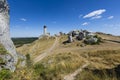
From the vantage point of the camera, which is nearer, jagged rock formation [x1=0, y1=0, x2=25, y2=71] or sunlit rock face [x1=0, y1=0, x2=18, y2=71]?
jagged rock formation [x1=0, y1=0, x2=25, y2=71]

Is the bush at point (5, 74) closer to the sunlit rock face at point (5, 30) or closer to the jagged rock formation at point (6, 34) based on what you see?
the jagged rock formation at point (6, 34)

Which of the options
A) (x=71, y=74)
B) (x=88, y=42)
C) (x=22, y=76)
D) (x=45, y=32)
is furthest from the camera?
(x=45, y=32)

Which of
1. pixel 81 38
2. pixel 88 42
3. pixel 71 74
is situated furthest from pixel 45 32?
pixel 71 74

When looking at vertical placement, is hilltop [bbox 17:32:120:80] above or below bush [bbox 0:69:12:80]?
below

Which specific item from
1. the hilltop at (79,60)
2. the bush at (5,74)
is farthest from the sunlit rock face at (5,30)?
the hilltop at (79,60)

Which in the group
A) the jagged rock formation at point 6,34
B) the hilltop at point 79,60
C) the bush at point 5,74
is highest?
the jagged rock formation at point 6,34

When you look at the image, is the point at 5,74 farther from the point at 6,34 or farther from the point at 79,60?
the point at 79,60

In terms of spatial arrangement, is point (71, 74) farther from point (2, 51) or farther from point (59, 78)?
point (2, 51)

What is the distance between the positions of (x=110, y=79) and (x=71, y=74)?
17.0ft

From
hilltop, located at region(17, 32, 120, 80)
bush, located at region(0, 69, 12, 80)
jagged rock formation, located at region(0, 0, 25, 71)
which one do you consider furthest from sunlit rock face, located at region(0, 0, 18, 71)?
hilltop, located at region(17, 32, 120, 80)

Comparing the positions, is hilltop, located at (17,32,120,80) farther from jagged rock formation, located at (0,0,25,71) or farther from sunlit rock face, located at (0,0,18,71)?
sunlit rock face, located at (0,0,18,71)

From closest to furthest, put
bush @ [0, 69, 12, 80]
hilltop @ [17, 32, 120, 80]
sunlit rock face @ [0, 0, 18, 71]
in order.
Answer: bush @ [0, 69, 12, 80] → sunlit rock face @ [0, 0, 18, 71] → hilltop @ [17, 32, 120, 80]

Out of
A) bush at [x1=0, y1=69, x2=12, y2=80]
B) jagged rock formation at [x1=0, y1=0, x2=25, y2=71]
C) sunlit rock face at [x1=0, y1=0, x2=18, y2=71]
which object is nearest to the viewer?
bush at [x1=0, y1=69, x2=12, y2=80]

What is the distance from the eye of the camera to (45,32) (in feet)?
256
